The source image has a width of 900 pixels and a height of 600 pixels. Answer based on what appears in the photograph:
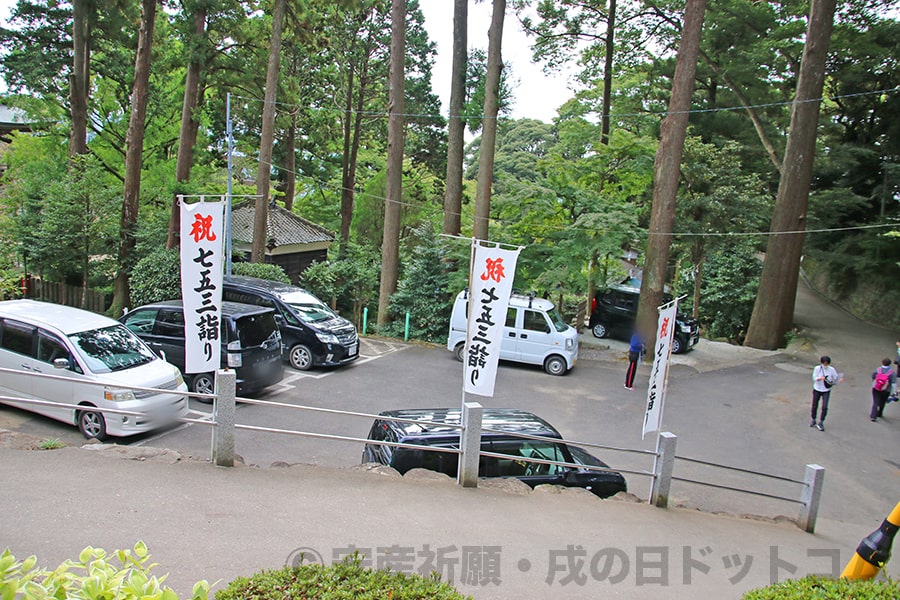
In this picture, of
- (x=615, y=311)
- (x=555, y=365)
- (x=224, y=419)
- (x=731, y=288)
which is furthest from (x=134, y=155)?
(x=731, y=288)

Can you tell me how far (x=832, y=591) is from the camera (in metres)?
4.02

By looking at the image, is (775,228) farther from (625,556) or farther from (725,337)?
(625,556)

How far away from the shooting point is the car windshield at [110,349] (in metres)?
8.34

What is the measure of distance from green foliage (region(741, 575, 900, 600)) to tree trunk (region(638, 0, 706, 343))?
12103 millimetres

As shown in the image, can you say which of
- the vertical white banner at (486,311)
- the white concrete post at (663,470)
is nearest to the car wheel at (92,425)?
the vertical white banner at (486,311)

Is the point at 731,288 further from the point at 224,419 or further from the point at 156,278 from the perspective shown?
the point at 224,419

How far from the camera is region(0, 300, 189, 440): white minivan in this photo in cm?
808

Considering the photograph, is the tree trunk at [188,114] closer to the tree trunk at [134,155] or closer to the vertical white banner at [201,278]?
the tree trunk at [134,155]

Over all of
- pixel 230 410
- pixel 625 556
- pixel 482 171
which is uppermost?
pixel 482 171

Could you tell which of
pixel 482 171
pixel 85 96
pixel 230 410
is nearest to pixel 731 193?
pixel 482 171

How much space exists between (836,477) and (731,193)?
1220cm

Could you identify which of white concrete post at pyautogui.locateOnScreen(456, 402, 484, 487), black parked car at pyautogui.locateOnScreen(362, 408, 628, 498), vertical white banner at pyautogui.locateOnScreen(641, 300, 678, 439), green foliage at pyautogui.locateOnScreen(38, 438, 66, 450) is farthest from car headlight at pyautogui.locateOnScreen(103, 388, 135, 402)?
vertical white banner at pyautogui.locateOnScreen(641, 300, 678, 439)

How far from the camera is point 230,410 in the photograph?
6129 mm

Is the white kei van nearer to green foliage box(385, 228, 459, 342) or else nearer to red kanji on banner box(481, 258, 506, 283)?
green foliage box(385, 228, 459, 342)
